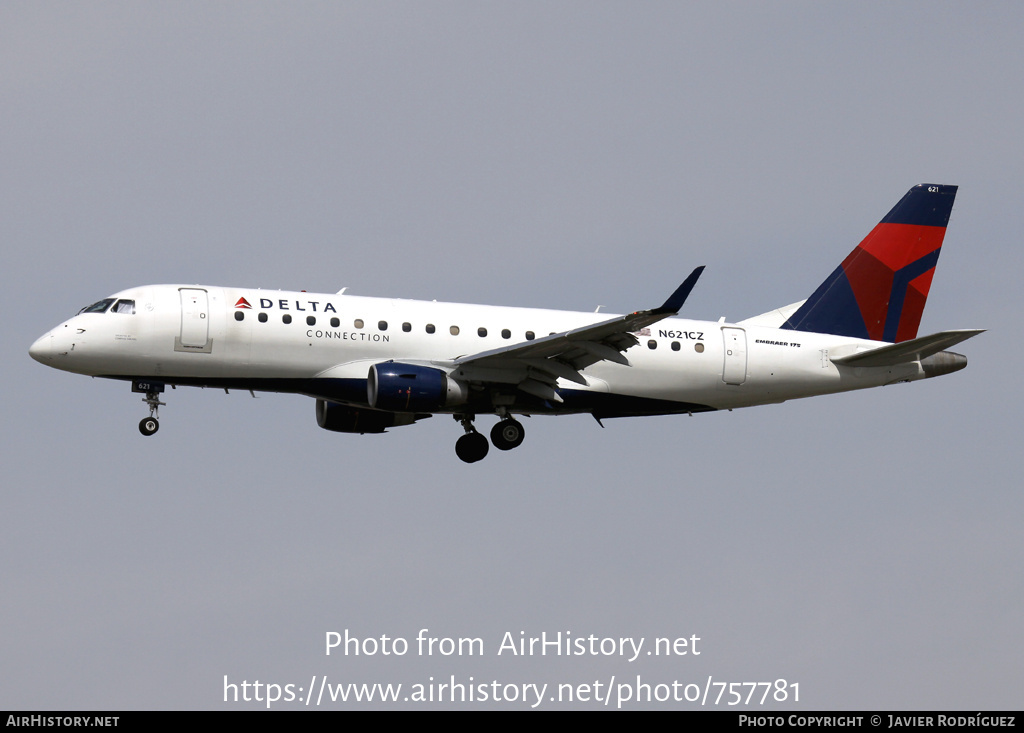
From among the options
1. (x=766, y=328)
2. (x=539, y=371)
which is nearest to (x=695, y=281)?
(x=539, y=371)

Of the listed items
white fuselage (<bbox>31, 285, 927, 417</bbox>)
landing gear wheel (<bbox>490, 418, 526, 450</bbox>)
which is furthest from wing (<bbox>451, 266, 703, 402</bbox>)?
landing gear wheel (<bbox>490, 418, 526, 450</bbox>)

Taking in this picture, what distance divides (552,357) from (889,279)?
1238 centimetres

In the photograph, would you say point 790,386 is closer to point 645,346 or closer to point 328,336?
point 645,346

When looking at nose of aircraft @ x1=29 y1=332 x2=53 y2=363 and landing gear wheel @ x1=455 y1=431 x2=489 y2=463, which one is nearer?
nose of aircraft @ x1=29 y1=332 x2=53 y2=363

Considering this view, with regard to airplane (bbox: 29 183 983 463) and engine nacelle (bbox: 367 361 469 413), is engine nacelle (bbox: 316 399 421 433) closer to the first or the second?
airplane (bbox: 29 183 983 463)

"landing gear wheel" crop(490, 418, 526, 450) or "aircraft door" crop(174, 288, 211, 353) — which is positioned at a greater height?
"aircraft door" crop(174, 288, 211, 353)

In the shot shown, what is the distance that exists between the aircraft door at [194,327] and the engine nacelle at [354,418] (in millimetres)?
5059

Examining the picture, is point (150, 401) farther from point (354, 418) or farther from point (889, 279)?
point (889, 279)

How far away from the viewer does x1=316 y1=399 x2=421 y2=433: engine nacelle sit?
130ft

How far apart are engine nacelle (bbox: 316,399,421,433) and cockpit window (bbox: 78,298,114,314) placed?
6808 millimetres

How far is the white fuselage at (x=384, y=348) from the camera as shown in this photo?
3528 cm

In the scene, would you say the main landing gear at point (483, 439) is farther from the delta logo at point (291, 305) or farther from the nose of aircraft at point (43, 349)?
the nose of aircraft at point (43, 349)

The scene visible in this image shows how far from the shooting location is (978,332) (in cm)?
3512

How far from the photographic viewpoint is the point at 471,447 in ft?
127
